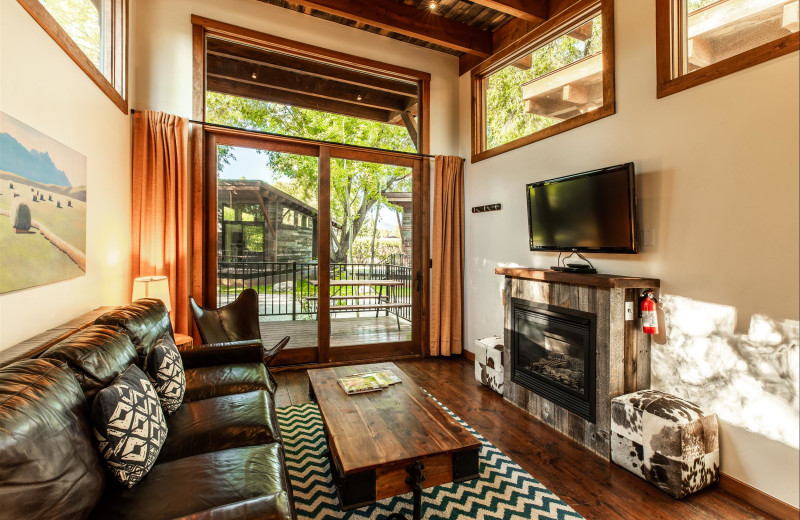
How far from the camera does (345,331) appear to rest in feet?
13.3

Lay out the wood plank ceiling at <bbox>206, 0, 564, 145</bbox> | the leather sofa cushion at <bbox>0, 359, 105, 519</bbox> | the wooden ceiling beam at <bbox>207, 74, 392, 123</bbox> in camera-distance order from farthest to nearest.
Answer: the wooden ceiling beam at <bbox>207, 74, 392, 123</bbox> → the wood plank ceiling at <bbox>206, 0, 564, 145</bbox> → the leather sofa cushion at <bbox>0, 359, 105, 519</bbox>

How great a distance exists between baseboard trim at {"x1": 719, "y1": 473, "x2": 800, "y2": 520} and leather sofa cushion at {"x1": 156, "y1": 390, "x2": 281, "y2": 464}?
234 centimetres

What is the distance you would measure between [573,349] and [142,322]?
271cm

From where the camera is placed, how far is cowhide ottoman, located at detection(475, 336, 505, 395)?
125 inches

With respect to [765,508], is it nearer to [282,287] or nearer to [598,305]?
[598,305]

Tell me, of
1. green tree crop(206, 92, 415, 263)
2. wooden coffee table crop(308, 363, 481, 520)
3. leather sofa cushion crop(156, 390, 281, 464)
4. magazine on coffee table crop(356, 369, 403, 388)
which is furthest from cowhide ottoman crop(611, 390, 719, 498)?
green tree crop(206, 92, 415, 263)

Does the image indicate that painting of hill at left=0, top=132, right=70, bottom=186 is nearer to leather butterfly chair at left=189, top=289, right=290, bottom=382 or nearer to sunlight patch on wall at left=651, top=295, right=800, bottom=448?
leather butterfly chair at left=189, top=289, right=290, bottom=382

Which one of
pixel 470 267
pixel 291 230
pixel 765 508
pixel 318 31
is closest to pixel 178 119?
pixel 291 230

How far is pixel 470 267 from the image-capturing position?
4.23 meters

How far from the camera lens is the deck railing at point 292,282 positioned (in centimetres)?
355

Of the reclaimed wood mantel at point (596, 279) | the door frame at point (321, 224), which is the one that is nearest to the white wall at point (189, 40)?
the door frame at point (321, 224)

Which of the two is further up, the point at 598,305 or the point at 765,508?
the point at 598,305

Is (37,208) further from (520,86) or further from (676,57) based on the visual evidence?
(520,86)

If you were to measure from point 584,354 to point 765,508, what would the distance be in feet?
3.41
